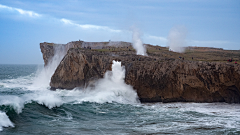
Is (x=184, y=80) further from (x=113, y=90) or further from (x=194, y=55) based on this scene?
(x=194, y=55)

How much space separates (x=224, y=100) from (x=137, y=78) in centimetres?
1003

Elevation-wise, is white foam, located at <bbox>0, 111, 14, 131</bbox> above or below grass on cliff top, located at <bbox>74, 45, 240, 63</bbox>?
below

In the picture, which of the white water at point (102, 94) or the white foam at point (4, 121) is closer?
the white foam at point (4, 121)

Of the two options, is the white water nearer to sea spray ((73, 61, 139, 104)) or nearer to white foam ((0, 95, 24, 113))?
sea spray ((73, 61, 139, 104))

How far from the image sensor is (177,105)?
24.3 meters

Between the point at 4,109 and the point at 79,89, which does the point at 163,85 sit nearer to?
the point at 79,89

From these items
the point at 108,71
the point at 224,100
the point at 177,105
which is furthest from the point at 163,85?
the point at 108,71

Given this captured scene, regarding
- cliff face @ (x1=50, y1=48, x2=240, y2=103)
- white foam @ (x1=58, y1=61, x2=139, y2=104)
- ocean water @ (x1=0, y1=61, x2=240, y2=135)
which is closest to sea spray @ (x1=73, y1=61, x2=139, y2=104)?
white foam @ (x1=58, y1=61, x2=139, y2=104)

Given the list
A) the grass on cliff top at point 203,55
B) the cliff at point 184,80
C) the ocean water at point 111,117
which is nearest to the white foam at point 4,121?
the ocean water at point 111,117

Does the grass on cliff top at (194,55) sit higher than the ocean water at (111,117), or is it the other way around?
the grass on cliff top at (194,55)

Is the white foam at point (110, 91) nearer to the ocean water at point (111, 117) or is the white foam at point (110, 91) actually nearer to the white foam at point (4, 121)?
the ocean water at point (111, 117)

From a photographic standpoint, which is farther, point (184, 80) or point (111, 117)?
point (184, 80)

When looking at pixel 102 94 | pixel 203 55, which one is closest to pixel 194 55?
pixel 203 55

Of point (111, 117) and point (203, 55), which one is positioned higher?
point (203, 55)
